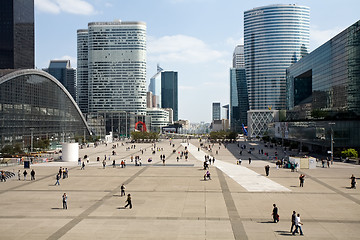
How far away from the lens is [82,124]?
13300 centimetres

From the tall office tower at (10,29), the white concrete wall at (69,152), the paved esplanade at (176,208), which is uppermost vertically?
the tall office tower at (10,29)

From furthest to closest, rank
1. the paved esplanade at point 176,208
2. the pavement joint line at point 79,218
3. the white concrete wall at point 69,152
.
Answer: the white concrete wall at point 69,152, the paved esplanade at point 176,208, the pavement joint line at point 79,218

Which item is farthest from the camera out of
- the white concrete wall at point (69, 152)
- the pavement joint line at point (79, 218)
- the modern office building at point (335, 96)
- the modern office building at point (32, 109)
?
the modern office building at point (32, 109)

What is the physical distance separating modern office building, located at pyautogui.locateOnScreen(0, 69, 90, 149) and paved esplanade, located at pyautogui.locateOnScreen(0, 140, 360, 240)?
45.8 metres

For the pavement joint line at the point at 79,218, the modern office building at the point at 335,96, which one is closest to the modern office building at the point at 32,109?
the pavement joint line at the point at 79,218

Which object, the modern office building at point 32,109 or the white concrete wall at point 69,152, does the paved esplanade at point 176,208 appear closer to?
the white concrete wall at point 69,152

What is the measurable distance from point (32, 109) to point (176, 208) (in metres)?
76.6

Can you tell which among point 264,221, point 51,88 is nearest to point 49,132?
point 51,88

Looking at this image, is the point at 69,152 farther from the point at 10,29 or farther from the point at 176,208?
the point at 10,29

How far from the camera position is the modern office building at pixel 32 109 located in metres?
78.2

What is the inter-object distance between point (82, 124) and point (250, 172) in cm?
10038

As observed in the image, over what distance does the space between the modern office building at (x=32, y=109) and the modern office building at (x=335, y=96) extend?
64810mm

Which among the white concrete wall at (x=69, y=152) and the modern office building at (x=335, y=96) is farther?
the modern office building at (x=335, y=96)

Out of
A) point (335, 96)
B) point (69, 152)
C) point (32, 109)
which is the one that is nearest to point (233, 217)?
point (69, 152)
